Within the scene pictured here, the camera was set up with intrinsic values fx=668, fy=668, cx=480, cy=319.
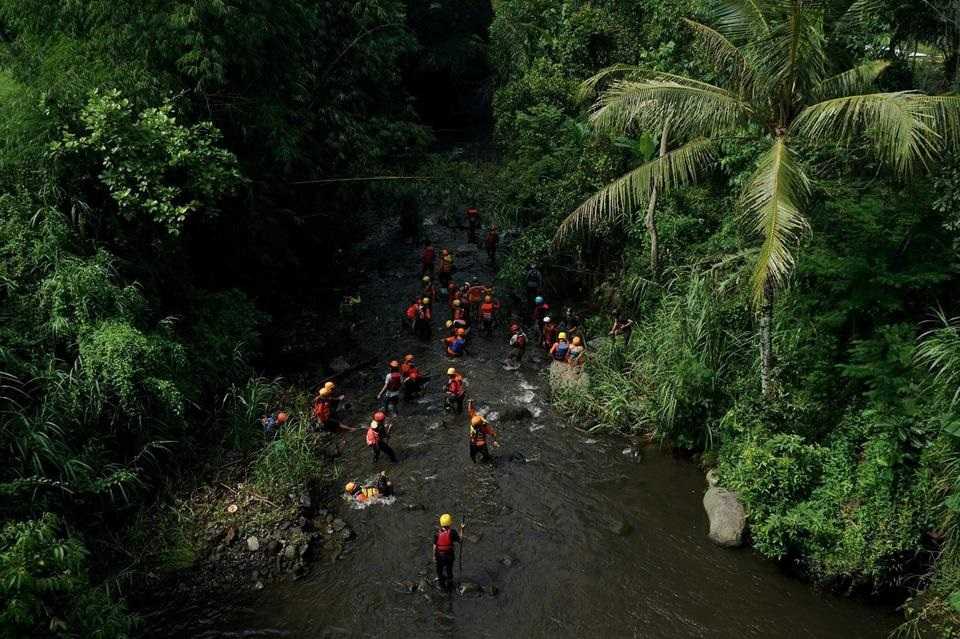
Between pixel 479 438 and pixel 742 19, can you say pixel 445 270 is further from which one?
pixel 742 19

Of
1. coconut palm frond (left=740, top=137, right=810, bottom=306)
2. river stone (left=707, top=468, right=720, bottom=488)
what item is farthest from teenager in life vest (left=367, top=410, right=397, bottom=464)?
coconut palm frond (left=740, top=137, right=810, bottom=306)

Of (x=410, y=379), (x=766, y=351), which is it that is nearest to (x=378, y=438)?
(x=410, y=379)

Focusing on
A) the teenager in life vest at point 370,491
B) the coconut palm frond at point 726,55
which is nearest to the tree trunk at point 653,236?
the coconut palm frond at point 726,55

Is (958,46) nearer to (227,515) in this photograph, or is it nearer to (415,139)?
(415,139)

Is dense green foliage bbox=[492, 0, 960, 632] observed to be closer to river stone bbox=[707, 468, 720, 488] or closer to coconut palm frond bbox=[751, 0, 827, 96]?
river stone bbox=[707, 468, 720, 488]

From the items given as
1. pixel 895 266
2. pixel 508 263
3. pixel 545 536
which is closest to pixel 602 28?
pixel 508 263

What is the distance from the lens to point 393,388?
14.4 meters

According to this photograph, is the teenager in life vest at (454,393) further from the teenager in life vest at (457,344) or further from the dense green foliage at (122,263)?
the dense green foliage at (122,263)

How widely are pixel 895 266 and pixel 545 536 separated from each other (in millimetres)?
6835

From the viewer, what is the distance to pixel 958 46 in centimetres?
1123

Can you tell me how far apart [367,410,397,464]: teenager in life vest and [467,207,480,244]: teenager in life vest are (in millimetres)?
11388

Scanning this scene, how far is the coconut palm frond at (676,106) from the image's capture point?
30.5 feet

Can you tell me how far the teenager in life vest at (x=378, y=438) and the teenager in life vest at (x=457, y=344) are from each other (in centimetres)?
391

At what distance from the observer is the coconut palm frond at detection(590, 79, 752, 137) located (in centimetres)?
929
